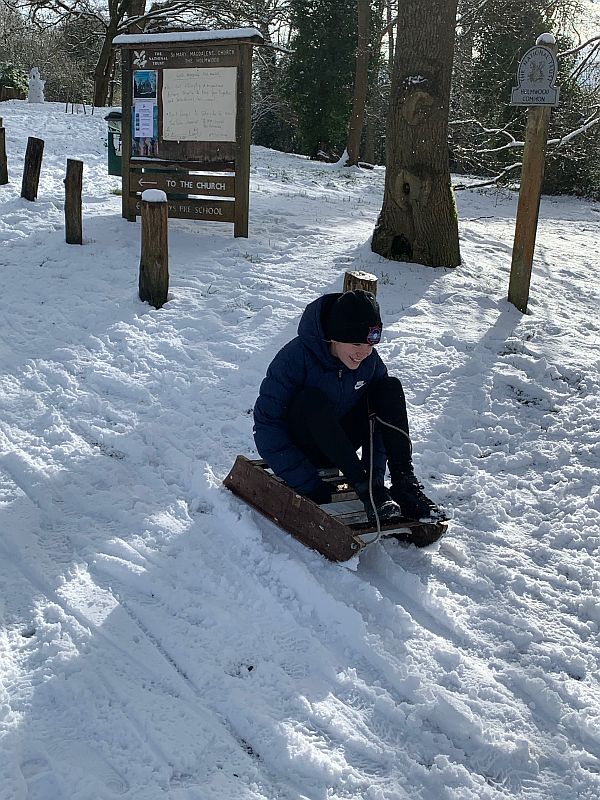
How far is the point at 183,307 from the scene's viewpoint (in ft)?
23.2

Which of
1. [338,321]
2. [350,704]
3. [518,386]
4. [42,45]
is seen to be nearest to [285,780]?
[350,704]

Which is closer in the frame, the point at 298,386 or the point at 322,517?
the point at 322,517

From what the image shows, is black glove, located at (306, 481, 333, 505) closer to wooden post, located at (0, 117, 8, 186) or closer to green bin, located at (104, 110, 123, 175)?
green bin, located at (104, 110, 123, 175)

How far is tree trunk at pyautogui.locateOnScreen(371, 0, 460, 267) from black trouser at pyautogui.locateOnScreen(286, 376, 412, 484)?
14.3ft

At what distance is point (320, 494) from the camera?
3.99m

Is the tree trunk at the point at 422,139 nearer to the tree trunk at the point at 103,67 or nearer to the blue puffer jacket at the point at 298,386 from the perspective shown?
the blue puffer jacket at the point at 298,386

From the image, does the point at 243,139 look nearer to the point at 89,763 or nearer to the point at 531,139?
the point at 531,139

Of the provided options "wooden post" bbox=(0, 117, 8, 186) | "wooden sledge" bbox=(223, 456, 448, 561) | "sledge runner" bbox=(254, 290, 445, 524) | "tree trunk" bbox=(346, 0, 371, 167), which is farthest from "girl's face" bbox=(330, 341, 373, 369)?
"tree trunk" bbox=(346, 0, 371, 167)

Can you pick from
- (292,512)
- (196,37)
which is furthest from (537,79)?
(292,512)

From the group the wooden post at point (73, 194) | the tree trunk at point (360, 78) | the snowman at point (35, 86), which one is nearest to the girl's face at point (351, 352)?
the wooden post at point (73, 194)

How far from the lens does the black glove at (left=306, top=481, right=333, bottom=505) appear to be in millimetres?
3980

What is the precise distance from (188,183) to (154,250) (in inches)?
82.8

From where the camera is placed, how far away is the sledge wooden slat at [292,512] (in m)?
3.68

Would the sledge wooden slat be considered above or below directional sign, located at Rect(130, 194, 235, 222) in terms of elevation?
below
